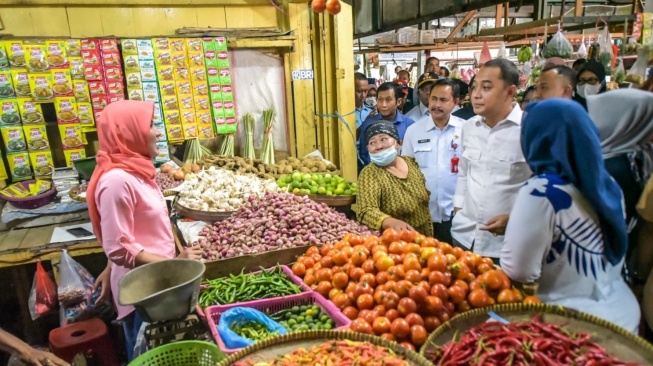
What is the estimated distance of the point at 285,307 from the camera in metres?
2.56

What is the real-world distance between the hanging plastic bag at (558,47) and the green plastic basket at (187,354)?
6549 mm

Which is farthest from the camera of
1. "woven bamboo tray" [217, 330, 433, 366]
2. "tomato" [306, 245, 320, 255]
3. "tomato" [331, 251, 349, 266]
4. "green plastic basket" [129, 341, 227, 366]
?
"tomato" [306, 245, 320, 255]

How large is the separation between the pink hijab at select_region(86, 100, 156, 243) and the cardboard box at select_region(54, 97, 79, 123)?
2.44 metres

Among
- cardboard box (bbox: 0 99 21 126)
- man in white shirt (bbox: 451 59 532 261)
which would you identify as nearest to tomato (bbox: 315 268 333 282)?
man in white shirt (bbox: 451 59 532 261)

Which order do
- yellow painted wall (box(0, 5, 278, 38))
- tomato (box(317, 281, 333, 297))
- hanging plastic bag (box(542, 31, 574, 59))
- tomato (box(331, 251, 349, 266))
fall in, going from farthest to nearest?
hanging plastic bag (box(542, 31, 574, 59)) < yellow painted wall (box(0, 5, 278, 38)) < tomato (box(331, 251, 349, 266)) < tomato (box(317, 281, 333, 297))

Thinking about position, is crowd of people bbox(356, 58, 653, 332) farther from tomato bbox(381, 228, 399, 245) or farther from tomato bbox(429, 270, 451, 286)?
tomato bbox(381, 228, 399, 245)

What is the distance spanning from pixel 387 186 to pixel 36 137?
3.66 m

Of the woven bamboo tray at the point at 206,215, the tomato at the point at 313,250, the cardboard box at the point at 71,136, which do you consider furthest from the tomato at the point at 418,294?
the cardboard box at the point at 71,136

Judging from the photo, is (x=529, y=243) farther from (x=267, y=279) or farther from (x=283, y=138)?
(x=283, y=138)

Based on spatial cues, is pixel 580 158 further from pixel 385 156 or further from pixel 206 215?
pixel 206 215

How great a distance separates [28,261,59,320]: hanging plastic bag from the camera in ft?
12.2

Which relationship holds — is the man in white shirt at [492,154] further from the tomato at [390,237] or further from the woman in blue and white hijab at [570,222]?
the woman in blue and white hijab at [570,222]

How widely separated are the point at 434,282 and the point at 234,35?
4206mm

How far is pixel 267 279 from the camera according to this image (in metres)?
2.79
